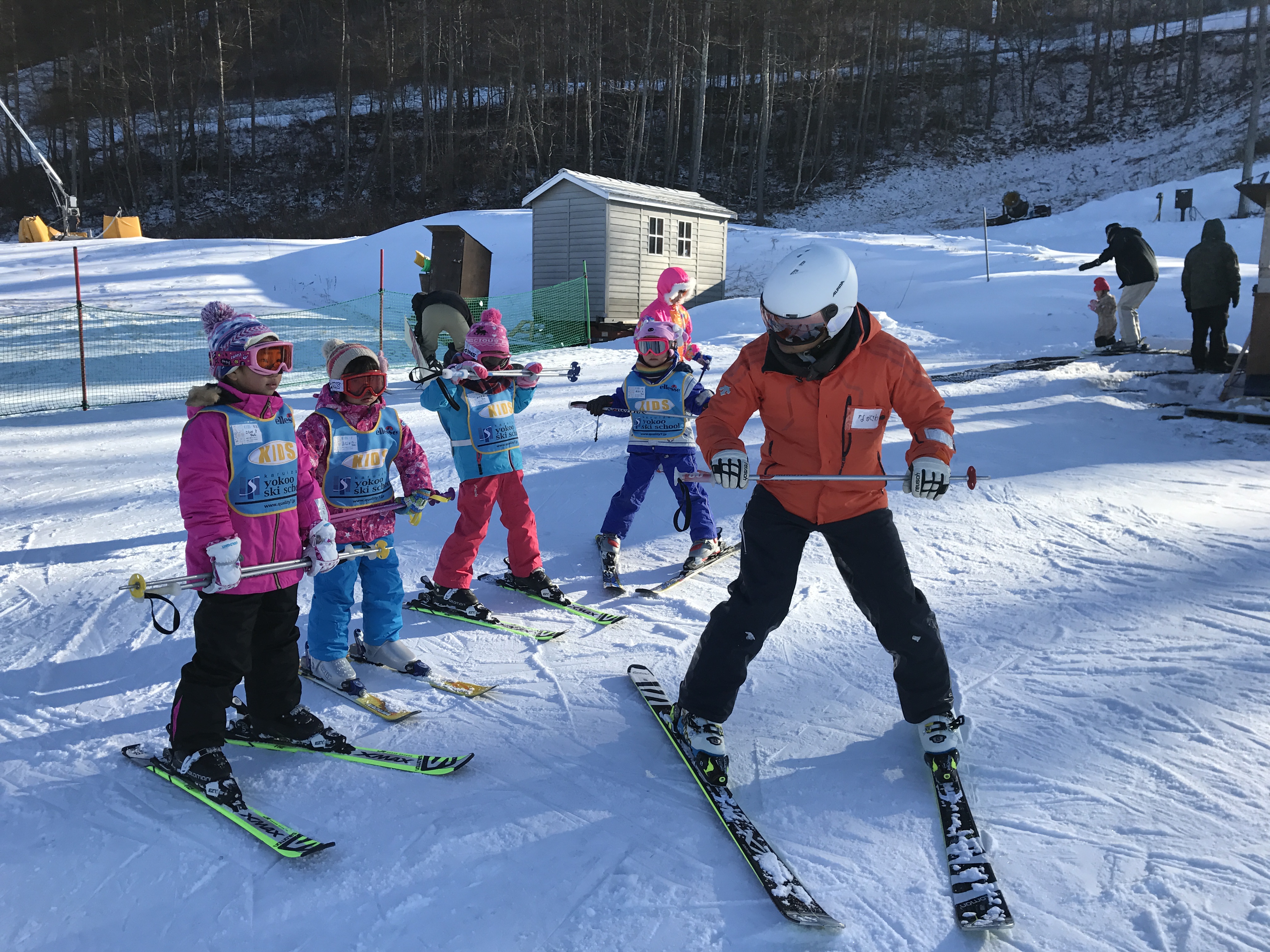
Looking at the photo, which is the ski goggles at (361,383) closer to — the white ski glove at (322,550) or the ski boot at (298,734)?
the white ski glove at (322,550)

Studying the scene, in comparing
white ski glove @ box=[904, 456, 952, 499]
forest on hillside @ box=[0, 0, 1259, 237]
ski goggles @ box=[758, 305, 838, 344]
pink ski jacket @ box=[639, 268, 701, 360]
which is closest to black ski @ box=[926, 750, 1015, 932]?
white ski glove @ box=[904, 456, 952, 499]

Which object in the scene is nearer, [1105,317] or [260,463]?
[260,463]

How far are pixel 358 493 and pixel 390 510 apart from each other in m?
0.16

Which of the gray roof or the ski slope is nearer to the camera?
the ski slope

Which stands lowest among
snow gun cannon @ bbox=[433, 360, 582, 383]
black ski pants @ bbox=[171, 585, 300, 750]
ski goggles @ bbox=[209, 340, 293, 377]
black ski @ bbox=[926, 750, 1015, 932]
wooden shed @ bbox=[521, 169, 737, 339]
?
black ski @ bbox=[926, 750, 1015, 932]

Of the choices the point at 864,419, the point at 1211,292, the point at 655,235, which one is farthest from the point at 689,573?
the point at 655,235

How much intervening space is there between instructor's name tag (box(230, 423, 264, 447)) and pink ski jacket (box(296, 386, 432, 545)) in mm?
480

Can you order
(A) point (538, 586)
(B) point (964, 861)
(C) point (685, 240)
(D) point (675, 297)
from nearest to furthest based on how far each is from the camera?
(B) point (964, 861)
(A) point (538, 586)
(D) point (675, 297)
(C) point (685, 240)

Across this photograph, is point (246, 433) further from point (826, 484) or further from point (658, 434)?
point (658, 434)

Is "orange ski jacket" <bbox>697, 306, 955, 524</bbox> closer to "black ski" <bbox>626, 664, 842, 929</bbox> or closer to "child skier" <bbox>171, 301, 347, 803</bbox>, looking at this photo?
"black ski" <bbox>626, 664, 842, 929</bbox>

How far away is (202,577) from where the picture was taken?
2.65 m

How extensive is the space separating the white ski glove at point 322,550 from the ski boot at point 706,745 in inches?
54.9

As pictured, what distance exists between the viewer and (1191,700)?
11.0ft

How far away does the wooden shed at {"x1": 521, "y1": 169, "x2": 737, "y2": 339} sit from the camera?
16938mm
